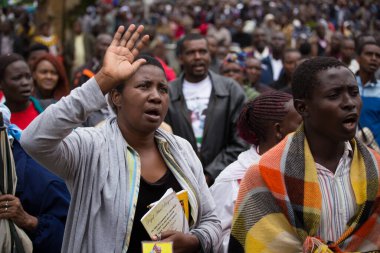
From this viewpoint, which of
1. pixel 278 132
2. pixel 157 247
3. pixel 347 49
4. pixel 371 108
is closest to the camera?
pixel 157 247

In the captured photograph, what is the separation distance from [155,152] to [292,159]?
Result: 2.83 feet

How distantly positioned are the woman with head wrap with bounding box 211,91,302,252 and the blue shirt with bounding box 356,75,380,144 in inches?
98.3

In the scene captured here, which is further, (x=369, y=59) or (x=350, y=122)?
(x=369, y=59)

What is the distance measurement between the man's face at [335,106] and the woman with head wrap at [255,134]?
3.41ft

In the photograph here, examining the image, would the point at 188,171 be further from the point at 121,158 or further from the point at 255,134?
the point at 255,134

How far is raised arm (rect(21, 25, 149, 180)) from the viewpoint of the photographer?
3.11m

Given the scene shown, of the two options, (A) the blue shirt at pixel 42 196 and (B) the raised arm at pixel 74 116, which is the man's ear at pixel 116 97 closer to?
(B) the raised arm at pixel 74 116

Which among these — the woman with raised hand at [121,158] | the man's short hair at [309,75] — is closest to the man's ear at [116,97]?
the woman with raised hand at [121,158]

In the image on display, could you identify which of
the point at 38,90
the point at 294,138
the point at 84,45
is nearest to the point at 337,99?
the point at 294,138

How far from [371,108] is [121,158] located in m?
4.22

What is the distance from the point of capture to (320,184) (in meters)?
3.17

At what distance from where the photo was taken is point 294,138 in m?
3.29

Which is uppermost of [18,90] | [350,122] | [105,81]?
[105,81]

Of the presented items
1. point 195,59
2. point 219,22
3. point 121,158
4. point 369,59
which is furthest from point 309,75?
point 219,22
